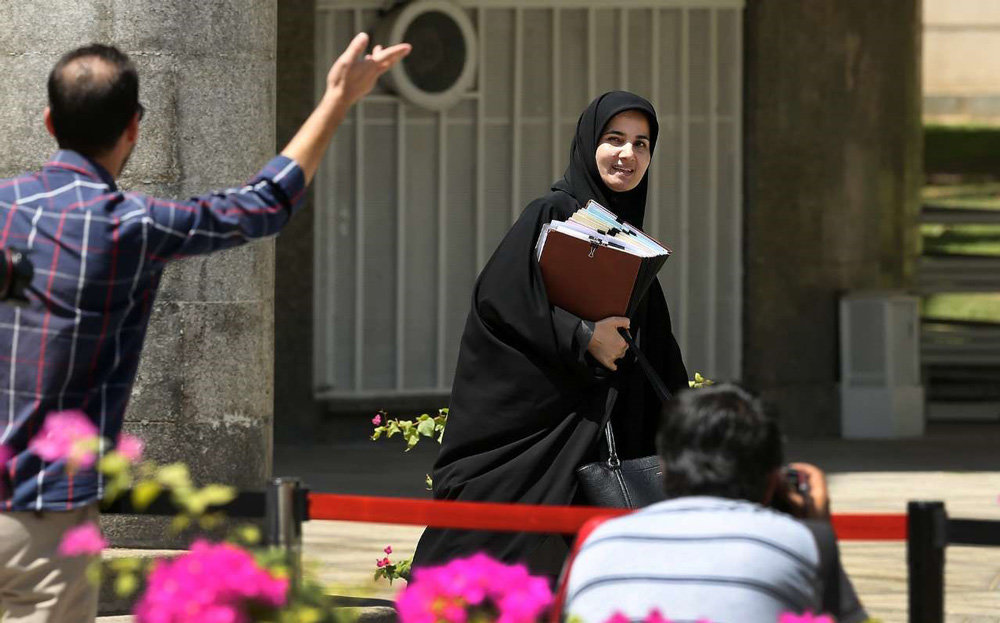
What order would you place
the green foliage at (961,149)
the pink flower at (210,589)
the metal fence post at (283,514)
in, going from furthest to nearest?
the green foliage at (961,149) < the metal fence post at (283,514) < the pink flower at (210,589)

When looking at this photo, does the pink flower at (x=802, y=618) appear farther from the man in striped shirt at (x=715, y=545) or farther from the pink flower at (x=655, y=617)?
the pink flower at (x=655, y=617)

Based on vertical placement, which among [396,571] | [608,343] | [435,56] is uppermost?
[435,56]

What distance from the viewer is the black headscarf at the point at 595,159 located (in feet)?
16.0

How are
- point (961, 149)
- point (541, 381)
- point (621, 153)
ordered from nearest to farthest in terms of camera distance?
1. point (541, 381)
2. point (621, 153)
3. point (961, 149)

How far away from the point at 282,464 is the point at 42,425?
307 inches

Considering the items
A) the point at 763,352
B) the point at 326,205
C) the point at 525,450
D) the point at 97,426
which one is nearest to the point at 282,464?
the point at 326,205

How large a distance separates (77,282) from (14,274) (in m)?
0.11

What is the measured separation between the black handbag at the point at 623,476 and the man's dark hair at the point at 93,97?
1.82 meters

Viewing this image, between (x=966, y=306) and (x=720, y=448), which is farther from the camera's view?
(x=966, y=306)

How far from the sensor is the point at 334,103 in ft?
10.7

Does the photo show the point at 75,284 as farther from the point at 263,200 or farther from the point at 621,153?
the point at 621,153

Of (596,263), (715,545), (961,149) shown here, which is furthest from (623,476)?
(961,149)

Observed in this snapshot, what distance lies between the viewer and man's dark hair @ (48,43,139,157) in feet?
10.2

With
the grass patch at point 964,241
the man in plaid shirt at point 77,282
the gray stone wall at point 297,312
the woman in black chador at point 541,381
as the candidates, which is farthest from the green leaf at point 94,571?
the grass patch at point 964,241
